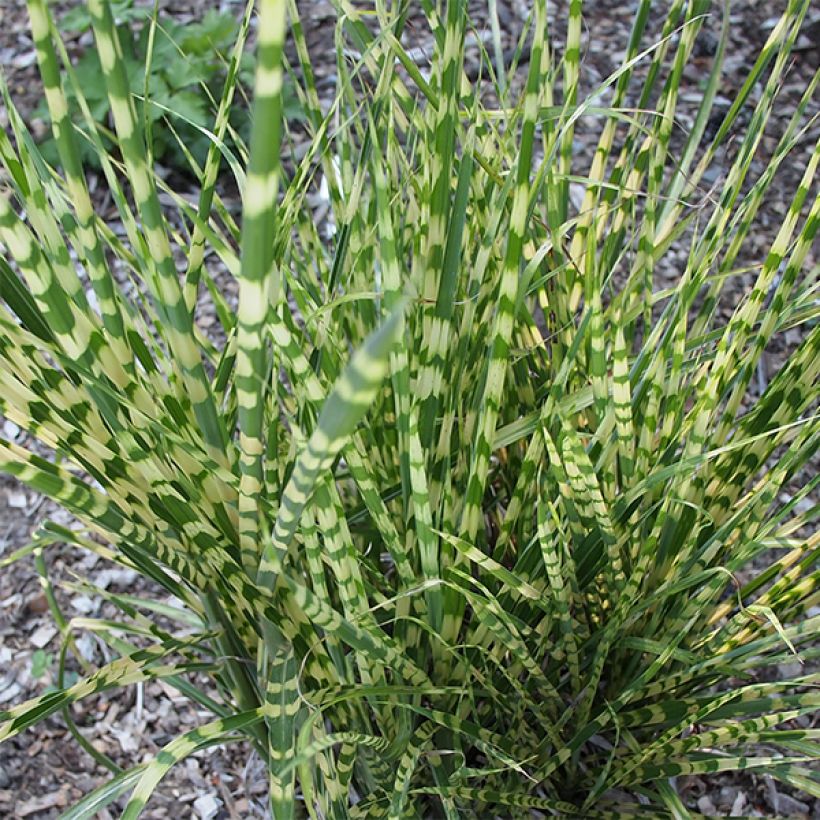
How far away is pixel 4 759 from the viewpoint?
118 centimetres

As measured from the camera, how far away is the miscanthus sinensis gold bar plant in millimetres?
647

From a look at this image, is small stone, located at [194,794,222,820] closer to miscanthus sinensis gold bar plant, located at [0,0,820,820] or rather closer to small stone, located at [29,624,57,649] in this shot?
miscanthus sinensis gold bar plant, located at [0,0,820,820]

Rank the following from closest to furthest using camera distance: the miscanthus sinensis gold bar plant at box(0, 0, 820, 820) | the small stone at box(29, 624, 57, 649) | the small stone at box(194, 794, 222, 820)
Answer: the miscanthus sinensis gold bar plant at box(0, 0, 820, 820) → the small stone at box(194, 794, 222, 820) → the small stone at box(29, 624, 57, 649)

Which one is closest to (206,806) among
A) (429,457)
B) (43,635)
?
(43,635)

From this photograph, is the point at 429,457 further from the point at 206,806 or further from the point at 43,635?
the point at 43,635

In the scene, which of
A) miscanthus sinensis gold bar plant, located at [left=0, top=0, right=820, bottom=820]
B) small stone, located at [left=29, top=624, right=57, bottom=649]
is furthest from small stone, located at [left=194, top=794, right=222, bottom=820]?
small stone, located at [left=29, top=624, right=57, bottom=649]

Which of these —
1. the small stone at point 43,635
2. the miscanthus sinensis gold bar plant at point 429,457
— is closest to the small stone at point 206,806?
the miscanthus sinensis gold bar plant at point 429,457

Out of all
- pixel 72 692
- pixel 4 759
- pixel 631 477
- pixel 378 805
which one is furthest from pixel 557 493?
pixel 4 759

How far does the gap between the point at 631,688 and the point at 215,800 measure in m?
0.58

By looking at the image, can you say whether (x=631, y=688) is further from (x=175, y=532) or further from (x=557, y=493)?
(x=175, y=532)

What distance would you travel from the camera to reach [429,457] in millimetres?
813

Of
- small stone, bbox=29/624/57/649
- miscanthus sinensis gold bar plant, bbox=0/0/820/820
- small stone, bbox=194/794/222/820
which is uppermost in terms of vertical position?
miscanthus sinensis gold bar plant, bbox=0/0/820/820

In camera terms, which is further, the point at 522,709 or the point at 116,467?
the point at 522,709

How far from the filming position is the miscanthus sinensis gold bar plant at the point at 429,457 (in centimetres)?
65
